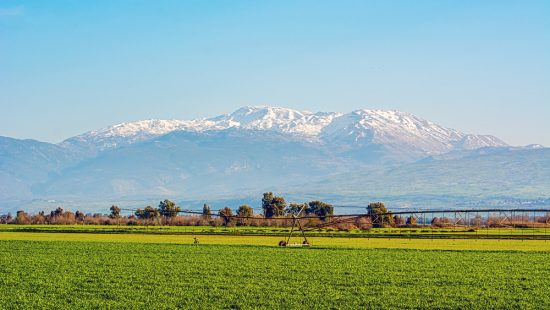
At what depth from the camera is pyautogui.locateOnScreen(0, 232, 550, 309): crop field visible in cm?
2905

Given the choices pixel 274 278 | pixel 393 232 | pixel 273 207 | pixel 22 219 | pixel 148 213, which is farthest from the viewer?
pixel 273 207

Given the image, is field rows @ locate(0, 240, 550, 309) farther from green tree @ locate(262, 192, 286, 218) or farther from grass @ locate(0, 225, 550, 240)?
green tree @ locate(262, 192, 286, 218)

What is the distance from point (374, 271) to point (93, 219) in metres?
95.0

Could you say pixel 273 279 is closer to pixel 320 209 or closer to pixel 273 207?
pixel 273 207

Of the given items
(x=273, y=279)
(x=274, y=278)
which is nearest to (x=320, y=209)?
(x=274, y=278)

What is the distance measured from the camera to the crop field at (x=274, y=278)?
A: 29.0 metres

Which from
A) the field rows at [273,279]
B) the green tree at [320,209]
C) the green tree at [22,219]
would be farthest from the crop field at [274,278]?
the green tree at [320,209]

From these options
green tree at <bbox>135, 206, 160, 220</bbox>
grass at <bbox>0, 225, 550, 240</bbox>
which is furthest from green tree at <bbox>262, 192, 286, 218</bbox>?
grass at <bbox>0, 225, 550, 240</bbox>

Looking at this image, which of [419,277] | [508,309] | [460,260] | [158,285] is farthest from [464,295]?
[460,260]

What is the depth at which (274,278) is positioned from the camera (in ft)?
116

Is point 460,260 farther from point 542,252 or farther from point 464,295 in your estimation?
point 464,295

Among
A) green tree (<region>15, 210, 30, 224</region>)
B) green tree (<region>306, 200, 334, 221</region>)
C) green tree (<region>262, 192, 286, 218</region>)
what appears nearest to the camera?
green tree (<region>15, 210, 30, 224</region>)

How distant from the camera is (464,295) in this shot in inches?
1186

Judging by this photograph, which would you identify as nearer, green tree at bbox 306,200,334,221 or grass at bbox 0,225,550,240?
grass at bbox 0,225,550,240
